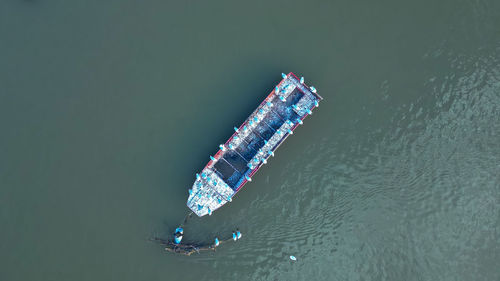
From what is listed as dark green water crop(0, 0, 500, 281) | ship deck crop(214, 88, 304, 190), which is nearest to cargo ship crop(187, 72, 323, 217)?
ship deck crop(214, 88, 304, 190)

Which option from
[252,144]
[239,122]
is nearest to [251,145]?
[252,144]

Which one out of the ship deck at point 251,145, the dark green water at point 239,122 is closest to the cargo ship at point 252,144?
the ship deck at point 251,145

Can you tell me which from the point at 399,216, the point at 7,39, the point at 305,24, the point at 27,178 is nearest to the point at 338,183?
the point at 399,216

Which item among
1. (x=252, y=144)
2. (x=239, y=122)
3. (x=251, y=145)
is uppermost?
(x=239, y=122)

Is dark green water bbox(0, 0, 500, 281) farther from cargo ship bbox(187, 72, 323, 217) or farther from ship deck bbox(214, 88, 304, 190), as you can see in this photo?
ship deck bbox(214, 88, 304, 190)

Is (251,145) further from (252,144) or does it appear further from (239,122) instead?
(239,122)

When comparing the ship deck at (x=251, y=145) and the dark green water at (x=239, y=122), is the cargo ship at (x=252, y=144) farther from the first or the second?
the dark green water at (x=239, y=122)
